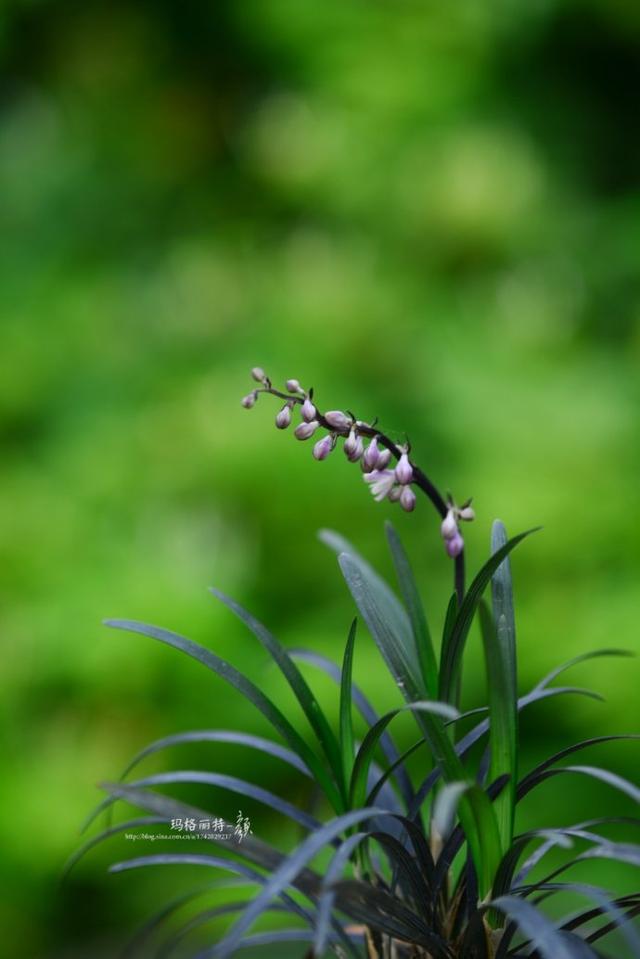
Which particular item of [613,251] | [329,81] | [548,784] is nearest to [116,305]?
[329,81]

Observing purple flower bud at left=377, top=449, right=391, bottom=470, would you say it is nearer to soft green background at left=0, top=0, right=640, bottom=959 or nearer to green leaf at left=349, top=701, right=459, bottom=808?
green leaf at left=349, top=701, right=459, bottom=808

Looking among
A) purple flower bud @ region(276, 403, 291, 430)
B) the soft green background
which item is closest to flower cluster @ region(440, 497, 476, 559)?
purple flower bud @ region(276, 403, 291, 430)

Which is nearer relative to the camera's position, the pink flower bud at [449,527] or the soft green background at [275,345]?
the pink flower bud at [449,527]

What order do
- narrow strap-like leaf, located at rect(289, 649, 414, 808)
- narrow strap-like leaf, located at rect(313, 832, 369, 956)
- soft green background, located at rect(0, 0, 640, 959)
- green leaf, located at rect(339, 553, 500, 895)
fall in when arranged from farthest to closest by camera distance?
soft green background, located at rect(0, 0, 640, 959) → narrow strap-like leaf, located at rect(289, 649, 414, 808) → green leaf, located at rect(339, 553, 500, 895) → narrow strap-like leaf, located at rect(313, 832, 369, 956)

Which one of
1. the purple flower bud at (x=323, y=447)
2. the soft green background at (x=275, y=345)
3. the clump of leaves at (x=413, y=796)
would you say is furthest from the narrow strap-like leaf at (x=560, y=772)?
the soft green background at (x=275, y=345)

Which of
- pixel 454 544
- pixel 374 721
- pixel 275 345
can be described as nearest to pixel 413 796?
pixel 374 721

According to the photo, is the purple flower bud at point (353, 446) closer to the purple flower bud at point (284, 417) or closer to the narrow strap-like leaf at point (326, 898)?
the purple flower bud at point (284, 417)

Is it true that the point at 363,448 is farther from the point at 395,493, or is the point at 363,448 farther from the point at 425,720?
the point at 425,720
